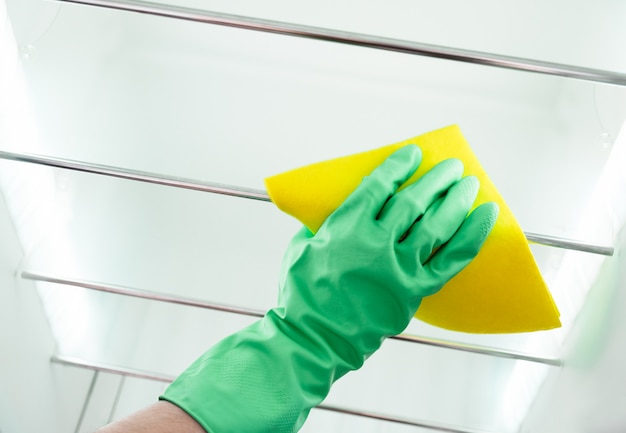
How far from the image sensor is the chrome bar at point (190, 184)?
3.13 feet

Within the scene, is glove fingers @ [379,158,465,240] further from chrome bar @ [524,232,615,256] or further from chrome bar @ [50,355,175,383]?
chrome bar @ [50,355,175,383]

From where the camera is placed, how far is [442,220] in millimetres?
829

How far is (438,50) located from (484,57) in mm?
54

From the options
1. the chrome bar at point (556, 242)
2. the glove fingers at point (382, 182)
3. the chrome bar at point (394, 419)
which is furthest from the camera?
the chrome bar at point (394, 419)

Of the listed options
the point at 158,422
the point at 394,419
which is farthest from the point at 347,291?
the point at 394,419

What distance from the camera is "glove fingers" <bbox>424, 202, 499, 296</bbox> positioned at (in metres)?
0.84

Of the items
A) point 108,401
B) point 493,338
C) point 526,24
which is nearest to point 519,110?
point 526,24

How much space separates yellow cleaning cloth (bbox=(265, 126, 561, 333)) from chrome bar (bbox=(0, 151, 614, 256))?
88 millimetres

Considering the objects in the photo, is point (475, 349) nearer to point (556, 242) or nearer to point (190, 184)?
point (556, 242)

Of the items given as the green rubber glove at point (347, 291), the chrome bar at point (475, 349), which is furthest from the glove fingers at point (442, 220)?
the chrome bar at point (475, 349)

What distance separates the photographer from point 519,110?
4.62 ft

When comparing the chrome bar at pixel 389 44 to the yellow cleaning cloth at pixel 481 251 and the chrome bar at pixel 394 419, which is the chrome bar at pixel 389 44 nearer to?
the yellow cleaning cloth at pixel 481 251

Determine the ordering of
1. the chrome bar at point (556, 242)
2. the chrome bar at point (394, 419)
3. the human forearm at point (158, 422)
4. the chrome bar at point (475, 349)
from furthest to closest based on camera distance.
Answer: the chrome bar at point (394, 419) < the chrome bar at point (475, 349) < the chrome bar at point (556, 242) < the human forearm at point (158, 422)

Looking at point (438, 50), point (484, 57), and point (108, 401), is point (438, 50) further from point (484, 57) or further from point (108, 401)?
point (108, 401)
